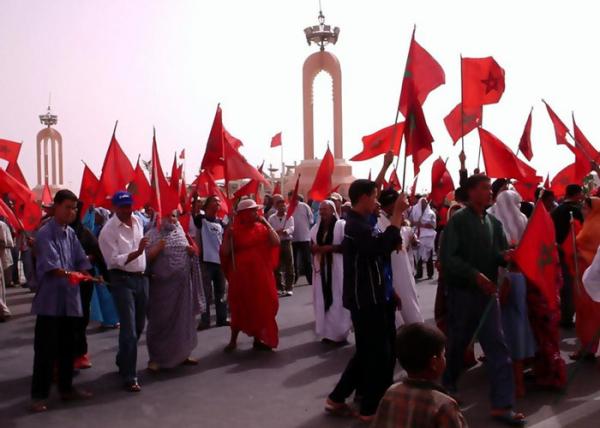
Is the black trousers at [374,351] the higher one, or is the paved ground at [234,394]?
the black trousers at [374,351]

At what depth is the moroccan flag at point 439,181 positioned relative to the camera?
906 cm

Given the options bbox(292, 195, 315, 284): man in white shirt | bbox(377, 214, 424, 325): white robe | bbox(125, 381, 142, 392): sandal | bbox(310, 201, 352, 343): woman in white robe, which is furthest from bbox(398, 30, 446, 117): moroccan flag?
bbox(292, 195, 315, 284): man in white shirt

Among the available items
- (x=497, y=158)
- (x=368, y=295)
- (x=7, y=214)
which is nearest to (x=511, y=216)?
(x=497, y=158)

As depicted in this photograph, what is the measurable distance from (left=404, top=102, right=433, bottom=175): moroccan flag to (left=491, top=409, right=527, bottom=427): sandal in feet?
7.18

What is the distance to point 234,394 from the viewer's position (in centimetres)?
616

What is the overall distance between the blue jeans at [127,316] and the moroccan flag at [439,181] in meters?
4.11

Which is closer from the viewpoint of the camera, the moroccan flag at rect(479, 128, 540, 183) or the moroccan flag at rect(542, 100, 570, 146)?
the moroccan flag at rect(479, 128, 540, 183)

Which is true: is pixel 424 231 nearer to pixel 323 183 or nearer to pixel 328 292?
pixel 323 183

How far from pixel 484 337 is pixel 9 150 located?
7.31m

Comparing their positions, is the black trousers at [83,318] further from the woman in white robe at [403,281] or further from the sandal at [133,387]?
the woman in white robe at [403,281]

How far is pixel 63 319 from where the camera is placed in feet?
19.4

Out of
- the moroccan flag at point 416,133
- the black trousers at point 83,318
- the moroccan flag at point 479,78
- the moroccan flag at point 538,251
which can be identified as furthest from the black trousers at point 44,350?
the moroccan flag at point 479,78

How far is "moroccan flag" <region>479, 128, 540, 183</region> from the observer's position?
262 inches

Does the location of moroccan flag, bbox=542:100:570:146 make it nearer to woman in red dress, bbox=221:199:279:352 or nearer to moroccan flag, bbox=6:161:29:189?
woman in red dress, bbox=221:199:279:352
